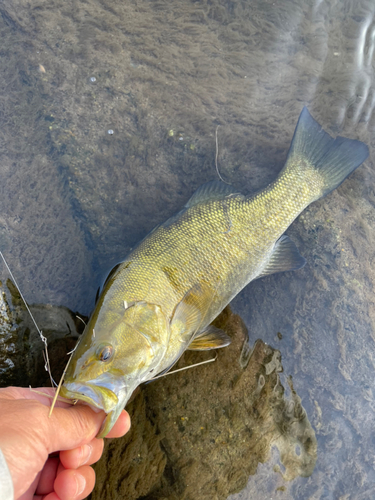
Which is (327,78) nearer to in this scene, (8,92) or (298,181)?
(298,181)

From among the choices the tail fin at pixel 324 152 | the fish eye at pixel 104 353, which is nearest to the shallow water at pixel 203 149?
the tail fin at pixel 324 152

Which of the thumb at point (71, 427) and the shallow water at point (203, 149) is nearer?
the thumb at point (71, 427)

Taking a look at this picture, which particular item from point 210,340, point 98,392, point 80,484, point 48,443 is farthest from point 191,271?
point 80,484

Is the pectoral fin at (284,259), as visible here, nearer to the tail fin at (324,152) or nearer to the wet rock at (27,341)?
the tail fin at (324,152)

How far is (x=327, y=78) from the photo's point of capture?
3625mm

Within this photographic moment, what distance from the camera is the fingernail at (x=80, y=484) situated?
2.16 meters

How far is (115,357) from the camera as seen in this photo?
7.22 feet

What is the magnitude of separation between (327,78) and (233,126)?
1095mm

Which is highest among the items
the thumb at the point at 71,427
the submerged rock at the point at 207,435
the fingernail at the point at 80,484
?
the thumb at the point at 71,427

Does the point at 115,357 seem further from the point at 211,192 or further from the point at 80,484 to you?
the point at 211,192

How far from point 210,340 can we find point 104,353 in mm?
1006

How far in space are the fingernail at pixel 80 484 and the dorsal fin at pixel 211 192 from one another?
2.00 metres

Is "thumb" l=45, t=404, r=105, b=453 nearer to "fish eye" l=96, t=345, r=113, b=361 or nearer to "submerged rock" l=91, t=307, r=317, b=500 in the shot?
"fish eye" l=96, t=345, r=113, b=361

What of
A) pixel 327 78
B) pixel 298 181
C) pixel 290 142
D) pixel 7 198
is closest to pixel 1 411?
pixel 7 198
